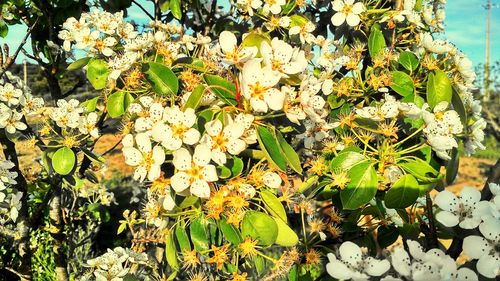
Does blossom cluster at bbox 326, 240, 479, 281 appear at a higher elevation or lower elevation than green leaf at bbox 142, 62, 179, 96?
lower

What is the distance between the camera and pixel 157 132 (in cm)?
123

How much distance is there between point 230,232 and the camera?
1.34 m

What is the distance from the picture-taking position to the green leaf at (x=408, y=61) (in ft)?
5.74

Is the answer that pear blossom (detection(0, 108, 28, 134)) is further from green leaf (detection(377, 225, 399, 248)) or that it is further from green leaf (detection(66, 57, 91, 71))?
green leaf (detection(377, 225, 399, 248))

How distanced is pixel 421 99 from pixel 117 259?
1189 millimetres

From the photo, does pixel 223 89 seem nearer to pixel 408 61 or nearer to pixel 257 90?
pixel 257 90

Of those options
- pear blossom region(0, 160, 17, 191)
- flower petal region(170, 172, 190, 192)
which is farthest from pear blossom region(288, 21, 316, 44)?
pear blossom region(0, 160, 17, 191)

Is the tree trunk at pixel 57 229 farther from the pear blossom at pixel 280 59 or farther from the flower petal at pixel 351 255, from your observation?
the flower petal at pixel 351 255

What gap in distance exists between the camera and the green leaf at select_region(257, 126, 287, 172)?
1.24 meters

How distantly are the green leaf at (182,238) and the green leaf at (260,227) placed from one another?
176 mm

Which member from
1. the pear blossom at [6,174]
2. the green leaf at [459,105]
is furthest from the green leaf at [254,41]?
the pear blossom at [6,174]

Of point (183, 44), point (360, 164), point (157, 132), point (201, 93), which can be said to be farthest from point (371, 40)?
point (157, 132)

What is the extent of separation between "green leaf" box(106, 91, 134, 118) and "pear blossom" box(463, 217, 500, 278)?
105 centimetres

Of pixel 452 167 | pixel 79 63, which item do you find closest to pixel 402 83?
pixel 452 167
